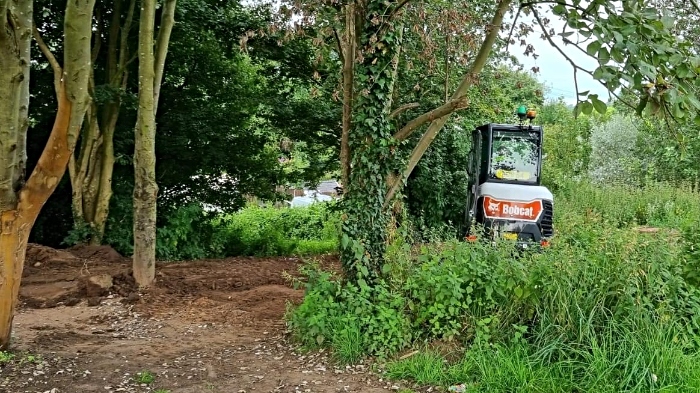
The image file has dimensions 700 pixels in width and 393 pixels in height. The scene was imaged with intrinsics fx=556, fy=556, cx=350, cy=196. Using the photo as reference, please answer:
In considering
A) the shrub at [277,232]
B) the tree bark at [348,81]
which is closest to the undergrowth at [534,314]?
the tree bark at [348,81]

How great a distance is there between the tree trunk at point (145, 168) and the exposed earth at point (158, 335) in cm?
30

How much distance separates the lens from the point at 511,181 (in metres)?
8.38

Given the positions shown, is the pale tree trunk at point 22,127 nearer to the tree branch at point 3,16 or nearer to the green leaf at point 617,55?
the tree branch at point 3,16

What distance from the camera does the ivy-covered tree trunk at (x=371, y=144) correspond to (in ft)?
16.3

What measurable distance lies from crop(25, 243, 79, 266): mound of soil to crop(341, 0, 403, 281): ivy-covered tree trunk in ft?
16.1

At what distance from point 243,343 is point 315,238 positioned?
8234mm

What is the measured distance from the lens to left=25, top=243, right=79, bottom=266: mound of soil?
7762mm

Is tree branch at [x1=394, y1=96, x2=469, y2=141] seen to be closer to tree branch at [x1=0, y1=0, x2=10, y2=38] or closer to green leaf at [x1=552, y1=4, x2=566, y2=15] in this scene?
green leaf at [x1=552, y1=4, x2=566, y2=15]

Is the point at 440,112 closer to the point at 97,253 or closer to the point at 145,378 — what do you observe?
the point at 145,378

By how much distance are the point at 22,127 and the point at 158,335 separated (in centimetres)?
221

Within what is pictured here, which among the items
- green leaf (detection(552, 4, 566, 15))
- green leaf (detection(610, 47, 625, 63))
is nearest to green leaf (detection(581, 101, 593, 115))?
green leaf (detection(610, 47, 625, 63))

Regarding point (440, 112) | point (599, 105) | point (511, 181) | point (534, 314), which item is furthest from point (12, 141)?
point (511, 181)

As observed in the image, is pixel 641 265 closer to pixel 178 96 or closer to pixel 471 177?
pixel 471 177

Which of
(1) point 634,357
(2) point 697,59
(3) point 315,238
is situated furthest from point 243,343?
(3) point 315,238
